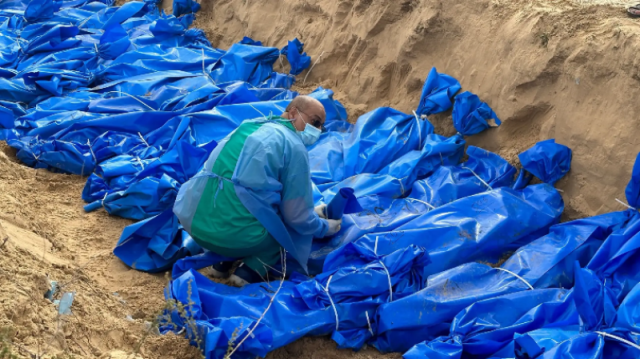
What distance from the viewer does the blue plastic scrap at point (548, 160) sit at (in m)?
3.90

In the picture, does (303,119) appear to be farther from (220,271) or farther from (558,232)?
(558,232)

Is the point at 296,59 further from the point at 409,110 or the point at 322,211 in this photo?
the point at 322,211

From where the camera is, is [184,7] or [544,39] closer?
[544,39]

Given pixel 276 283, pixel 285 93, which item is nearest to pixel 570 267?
pixel 276 283

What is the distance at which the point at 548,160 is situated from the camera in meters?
3.89

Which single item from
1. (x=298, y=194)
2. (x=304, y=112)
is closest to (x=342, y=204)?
(x=298, y=194)

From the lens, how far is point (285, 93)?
18.7 feet

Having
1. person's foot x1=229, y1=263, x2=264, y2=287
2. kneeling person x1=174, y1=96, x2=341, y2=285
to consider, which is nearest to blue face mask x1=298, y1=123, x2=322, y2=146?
kneeling person x1=174, y1=96, x2=341, y2=285

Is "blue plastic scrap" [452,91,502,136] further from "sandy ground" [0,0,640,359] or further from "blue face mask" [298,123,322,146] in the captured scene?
"blue face mask" [298,123,322,146]

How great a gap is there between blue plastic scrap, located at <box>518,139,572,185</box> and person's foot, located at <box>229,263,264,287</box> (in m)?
1.81

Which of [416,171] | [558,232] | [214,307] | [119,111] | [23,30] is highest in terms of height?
[558,232]

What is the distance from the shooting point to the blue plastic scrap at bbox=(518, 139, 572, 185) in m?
3.90

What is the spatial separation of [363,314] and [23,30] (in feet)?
18.8

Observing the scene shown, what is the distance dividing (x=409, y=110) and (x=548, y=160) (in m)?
1.36
